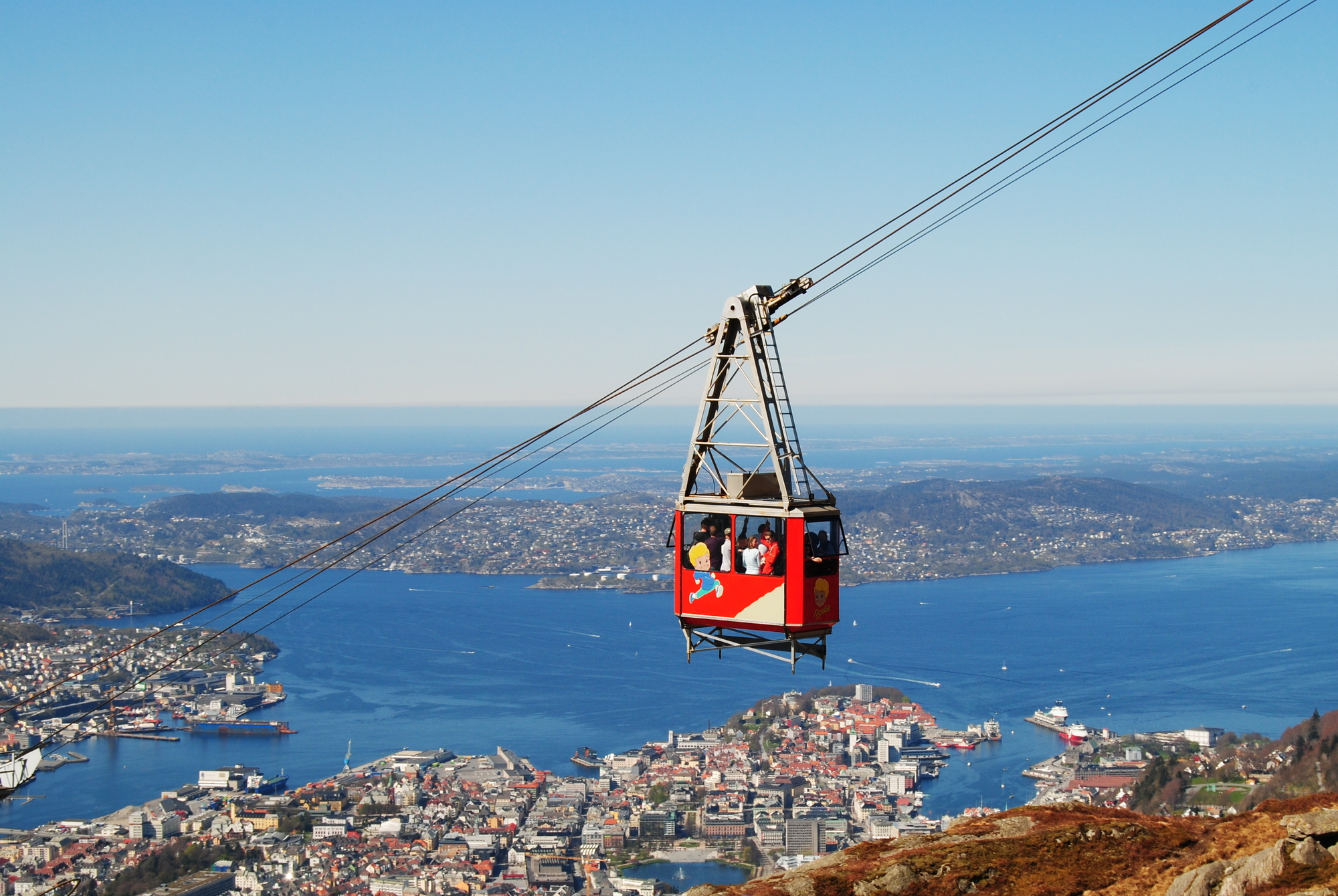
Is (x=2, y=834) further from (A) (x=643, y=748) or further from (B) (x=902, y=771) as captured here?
(B) (x=902, y=771)

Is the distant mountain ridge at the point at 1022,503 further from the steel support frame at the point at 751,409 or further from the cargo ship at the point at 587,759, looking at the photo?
the steel support frame at the point at 751,409

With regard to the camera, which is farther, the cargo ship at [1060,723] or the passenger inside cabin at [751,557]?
the cargo ship at [1060,723]

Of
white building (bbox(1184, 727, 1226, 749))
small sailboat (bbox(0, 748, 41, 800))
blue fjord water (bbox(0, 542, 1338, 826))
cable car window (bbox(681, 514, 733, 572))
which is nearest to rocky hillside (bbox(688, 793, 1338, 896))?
cable car window (bbox(681, 514, 733, 572))

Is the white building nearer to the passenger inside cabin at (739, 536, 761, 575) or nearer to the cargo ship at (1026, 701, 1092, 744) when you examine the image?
the cargo ship at (1026, 701, 1092, 744)

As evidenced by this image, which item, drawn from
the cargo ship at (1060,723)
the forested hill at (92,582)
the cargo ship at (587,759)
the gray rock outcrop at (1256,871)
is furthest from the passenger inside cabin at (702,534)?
the forested hill at (92,582)

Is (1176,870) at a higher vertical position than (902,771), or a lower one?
higher

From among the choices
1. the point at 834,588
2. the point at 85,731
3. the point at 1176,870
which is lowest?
the point at 85,731

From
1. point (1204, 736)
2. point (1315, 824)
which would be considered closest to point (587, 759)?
point (1204, 736)

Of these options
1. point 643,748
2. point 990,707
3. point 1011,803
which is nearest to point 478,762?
point 643,748
